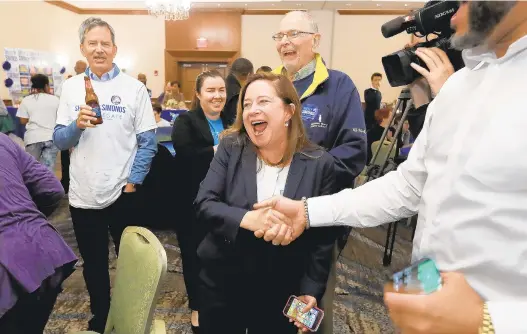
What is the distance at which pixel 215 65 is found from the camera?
1054cm

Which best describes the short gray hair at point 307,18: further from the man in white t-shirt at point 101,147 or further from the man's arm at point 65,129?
the man's arm at point 65,129

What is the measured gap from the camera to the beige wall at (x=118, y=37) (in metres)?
8.64

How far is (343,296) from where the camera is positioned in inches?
111

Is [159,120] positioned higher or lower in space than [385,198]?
lower

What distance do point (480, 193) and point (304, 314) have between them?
0.82 meters

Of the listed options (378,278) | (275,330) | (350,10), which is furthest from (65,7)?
(275,330)

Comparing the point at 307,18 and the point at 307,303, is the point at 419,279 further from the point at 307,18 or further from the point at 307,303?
the point at 307,18

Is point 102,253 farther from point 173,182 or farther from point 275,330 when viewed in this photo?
point 275,330

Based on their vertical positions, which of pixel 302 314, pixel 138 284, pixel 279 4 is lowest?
pixel 302 314

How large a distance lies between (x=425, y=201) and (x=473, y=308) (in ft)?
0.96

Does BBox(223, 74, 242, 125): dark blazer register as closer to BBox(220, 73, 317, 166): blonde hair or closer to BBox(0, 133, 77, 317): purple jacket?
BBox(220, 73, 317, 166): blonde hair

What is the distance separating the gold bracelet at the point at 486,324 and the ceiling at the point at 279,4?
9.11m

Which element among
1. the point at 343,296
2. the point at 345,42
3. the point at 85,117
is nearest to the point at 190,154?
the point at 85,117

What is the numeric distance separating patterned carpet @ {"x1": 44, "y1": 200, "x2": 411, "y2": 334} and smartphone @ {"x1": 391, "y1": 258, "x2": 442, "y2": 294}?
1817 mm
